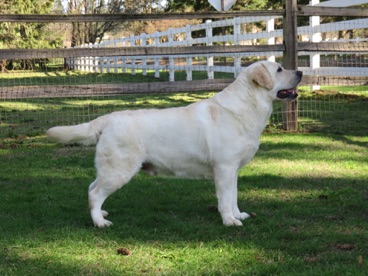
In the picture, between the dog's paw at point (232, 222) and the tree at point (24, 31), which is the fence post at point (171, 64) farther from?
the dog's paw at point (232, 222)

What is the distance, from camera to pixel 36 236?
14.0 ft

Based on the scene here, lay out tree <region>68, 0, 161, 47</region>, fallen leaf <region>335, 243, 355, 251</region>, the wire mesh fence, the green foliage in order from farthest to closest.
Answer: tree <region>68, 0, 161, 47</region>, the green foliage, the wire mesh fence, fallen leaf <region>335, 243, 355, 251</region>

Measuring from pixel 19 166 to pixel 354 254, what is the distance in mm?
4555

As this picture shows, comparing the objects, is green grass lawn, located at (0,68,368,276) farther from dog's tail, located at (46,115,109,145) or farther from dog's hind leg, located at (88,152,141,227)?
dog's tail, located at (46,115,109,145)

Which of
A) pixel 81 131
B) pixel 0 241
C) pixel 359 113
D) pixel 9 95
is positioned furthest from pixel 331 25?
pixel 0 241

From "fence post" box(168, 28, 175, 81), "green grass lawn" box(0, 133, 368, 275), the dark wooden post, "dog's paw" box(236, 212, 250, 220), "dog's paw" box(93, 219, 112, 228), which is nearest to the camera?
"green grass lawn" box(0, 133, 368, 275)

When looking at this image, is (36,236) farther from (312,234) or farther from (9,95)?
(9,95)

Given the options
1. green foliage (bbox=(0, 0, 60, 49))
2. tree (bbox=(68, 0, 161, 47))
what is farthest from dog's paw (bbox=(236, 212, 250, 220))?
tree (bbox=(68, 0, 161, 47))

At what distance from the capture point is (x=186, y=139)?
4660 millimetres

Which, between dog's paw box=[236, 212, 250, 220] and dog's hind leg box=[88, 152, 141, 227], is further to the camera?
dog's paw box=[236, 212, 250, 220]

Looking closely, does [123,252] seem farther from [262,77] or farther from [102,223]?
[262,77]

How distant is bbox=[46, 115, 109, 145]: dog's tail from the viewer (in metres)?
4.59

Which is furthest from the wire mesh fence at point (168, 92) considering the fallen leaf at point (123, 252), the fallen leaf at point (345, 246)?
the fallen leaf at point (345, 246)

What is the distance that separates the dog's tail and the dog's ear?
1.31 meters
